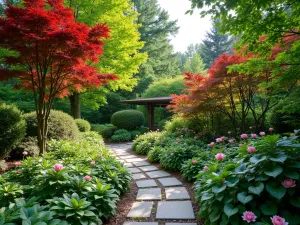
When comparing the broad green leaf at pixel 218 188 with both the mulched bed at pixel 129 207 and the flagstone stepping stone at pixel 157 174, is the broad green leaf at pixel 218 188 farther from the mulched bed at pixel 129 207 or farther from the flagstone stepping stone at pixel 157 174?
the flagstone stepping stone at pixel 157 174

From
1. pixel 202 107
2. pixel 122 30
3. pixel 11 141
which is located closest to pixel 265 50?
pixel 202 107

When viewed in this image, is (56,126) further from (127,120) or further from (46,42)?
(127,120)

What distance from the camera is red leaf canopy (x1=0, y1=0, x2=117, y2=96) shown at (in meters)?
3.22

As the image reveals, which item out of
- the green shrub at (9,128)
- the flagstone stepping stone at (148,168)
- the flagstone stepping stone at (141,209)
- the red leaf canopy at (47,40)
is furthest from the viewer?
the flagstone stepping stone at (148,168)

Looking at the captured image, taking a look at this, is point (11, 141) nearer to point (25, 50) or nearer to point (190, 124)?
point (25, 50)

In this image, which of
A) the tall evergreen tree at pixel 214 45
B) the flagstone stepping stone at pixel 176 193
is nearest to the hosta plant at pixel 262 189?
the flagstone stepping stone at pixel 176 193

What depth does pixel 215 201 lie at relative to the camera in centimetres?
190

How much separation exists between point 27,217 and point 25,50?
9.23 ft

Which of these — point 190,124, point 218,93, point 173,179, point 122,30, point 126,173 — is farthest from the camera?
point 122,30

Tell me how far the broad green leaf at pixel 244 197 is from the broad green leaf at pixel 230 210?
0.09 meters

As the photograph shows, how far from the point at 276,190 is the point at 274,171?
14 cm

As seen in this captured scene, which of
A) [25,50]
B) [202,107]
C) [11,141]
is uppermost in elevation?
[25,50]

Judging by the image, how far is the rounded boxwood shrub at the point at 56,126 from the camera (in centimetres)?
497

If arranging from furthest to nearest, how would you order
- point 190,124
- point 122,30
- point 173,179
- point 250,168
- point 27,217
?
point 122,30, point 190,124, point 173,179, point 250,168, point 27,217
